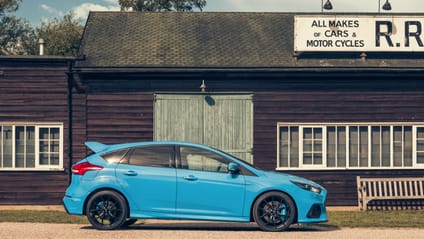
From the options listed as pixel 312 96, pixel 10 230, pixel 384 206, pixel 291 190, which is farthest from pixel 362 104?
pixel 10 230

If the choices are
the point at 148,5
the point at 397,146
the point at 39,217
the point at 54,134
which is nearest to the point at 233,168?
the point at 39,217

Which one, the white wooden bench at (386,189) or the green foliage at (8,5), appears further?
the green foliage at (8,5)

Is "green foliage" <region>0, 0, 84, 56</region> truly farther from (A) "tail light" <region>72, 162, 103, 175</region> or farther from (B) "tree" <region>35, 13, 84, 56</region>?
(A) "tail light" <region>72, 162, 103, 175</region>

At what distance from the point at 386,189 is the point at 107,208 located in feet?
29.7

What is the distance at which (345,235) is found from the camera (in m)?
12.9

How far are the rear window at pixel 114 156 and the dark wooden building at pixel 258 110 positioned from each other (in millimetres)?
6766

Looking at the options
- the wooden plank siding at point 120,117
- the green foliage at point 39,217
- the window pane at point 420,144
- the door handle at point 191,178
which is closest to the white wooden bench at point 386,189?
the window pane at point 420,144

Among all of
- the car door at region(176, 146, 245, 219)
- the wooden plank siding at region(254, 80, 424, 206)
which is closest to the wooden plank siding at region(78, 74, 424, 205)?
the wooden plank siding at region(254, 80, 424, 206)

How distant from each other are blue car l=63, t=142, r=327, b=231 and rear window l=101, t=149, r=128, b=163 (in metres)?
0.05

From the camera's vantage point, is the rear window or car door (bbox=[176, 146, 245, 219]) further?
the rear window

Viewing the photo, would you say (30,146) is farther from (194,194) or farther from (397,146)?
(397,146)

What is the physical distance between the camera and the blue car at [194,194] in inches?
529

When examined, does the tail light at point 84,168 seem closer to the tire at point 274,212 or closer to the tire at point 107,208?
the tire at point 107,208

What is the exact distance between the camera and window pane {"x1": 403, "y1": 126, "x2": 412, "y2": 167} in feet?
69.1
